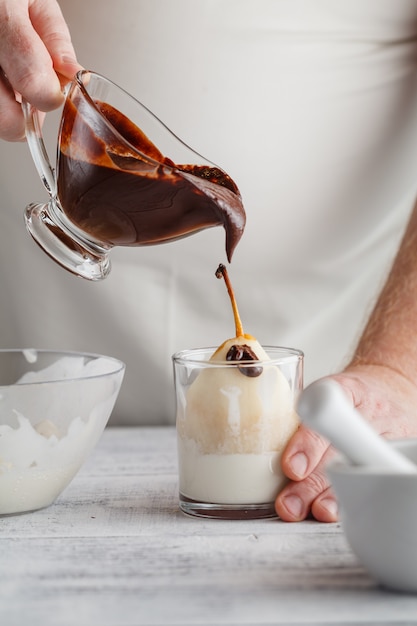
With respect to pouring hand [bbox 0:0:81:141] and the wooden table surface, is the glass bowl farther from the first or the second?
pouring hand [bbox 0:0:81:141]

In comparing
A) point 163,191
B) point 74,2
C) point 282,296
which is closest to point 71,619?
point 163,191

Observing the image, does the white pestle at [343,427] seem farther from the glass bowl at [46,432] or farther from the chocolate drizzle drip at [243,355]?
the glass bowl at [46,432]

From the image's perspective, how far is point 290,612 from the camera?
0.65m

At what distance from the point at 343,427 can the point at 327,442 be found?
27 cm

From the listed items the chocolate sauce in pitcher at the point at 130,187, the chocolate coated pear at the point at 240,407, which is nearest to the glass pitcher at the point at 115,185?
the chocolate sauce in pitcher at the point at 130,187

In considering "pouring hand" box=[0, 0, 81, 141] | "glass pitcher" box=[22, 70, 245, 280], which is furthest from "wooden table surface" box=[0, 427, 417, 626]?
"pouring hand" box=[0, 0, 81, 141]

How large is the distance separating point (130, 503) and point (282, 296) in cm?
62

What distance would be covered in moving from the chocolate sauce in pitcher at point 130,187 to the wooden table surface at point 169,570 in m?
0.28

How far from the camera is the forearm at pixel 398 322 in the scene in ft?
3.87

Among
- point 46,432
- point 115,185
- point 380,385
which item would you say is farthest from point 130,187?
point 380,385

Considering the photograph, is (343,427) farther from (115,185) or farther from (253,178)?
(253,178)

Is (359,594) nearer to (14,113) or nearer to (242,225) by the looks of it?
(242,225)

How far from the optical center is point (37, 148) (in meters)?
0.96

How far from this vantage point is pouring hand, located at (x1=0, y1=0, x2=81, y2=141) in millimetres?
936
